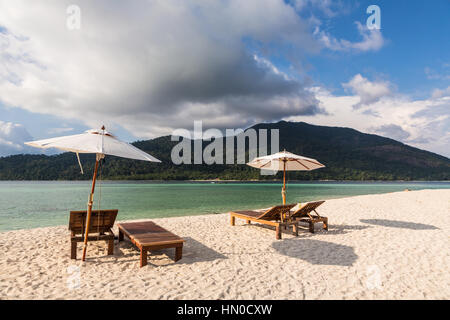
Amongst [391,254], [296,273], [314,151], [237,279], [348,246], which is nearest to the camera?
[237,279]

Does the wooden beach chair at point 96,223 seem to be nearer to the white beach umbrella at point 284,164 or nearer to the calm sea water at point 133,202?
the calm sea water at point 133,202

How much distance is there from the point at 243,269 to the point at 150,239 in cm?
186

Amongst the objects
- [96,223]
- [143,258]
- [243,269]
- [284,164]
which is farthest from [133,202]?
[243,269]

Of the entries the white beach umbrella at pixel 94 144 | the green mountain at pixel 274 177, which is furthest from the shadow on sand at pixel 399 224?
the green mountain at pixel 274 177

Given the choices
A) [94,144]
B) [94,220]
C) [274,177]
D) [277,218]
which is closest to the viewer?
[94,144]

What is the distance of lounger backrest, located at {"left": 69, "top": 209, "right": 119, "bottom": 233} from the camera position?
503cm

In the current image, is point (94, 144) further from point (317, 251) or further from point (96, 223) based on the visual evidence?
point (317, 251)

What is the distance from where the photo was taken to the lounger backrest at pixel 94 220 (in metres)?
5.03

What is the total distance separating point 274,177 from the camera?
98312mm

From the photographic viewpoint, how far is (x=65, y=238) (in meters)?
6.55

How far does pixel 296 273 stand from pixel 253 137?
112812mm
